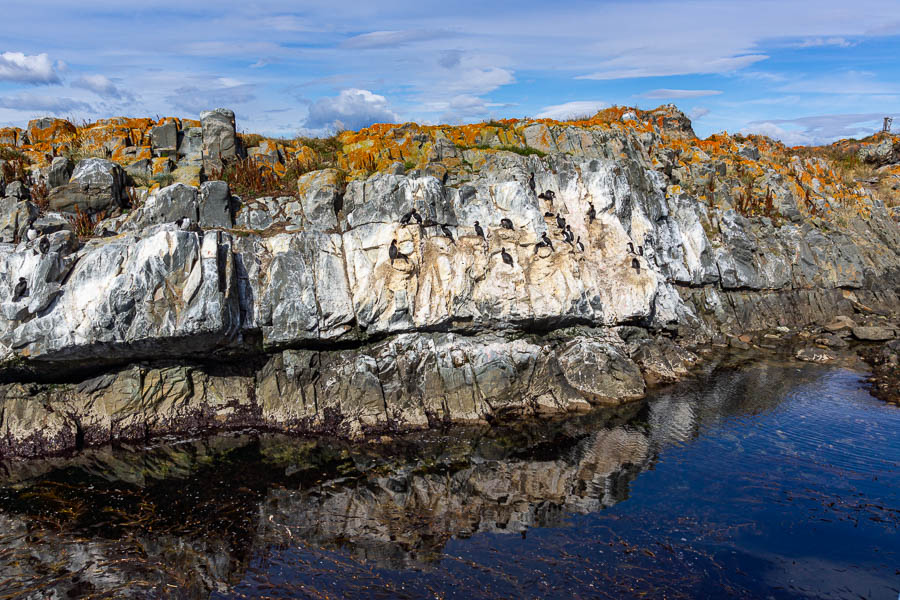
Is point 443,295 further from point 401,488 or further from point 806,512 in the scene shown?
point 806,512

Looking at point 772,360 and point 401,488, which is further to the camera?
point 772,360

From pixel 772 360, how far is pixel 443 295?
21.3 m

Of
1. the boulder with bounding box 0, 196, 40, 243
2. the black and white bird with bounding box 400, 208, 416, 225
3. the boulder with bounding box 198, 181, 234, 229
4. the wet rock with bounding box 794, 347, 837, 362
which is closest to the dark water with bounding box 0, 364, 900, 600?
the wet rock with bounding box 794, 347, 837, 362

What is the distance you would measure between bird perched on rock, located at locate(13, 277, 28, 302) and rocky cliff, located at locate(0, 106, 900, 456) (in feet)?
0.34

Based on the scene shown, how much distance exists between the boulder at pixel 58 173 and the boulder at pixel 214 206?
268 inches

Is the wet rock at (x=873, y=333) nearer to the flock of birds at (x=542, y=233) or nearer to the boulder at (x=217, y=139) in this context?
the flock of birds at (x=542, y=233)

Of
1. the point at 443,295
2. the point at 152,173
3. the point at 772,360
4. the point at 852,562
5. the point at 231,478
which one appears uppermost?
the point at 152,173

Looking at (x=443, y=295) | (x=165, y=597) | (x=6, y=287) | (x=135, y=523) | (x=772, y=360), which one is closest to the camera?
(x=165, y=597)

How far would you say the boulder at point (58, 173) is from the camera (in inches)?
1094

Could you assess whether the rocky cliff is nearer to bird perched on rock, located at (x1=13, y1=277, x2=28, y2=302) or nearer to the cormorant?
bird perched on rock, located at (x1=13, y1=277, x2=28, y2=302)

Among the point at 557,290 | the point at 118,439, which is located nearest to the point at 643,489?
the point at 557,290

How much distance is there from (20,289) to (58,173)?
827cm

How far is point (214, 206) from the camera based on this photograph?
92.3 feet

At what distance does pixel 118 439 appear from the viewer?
936 inches
